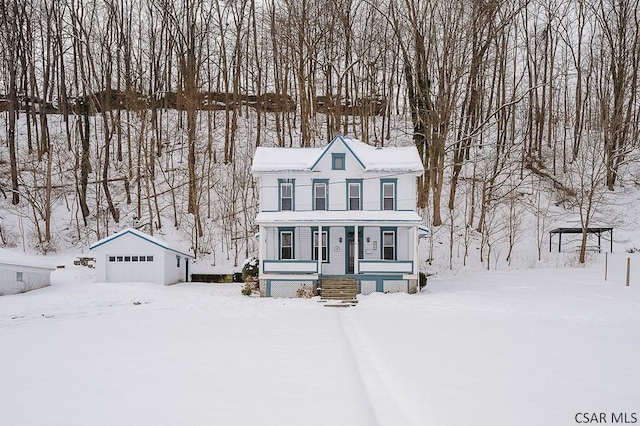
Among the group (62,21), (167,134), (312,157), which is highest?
(62,21)

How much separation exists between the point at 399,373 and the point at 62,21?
127ft

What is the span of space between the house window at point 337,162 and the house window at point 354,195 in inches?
35.8

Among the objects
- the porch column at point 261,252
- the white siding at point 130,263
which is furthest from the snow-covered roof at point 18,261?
the porch column at point 261,252

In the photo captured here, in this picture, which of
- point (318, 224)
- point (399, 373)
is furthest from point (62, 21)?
point (399, 373)

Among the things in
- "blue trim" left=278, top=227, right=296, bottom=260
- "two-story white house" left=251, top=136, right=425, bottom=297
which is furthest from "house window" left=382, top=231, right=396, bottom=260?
"blue trim" left=278, top=227, right=296, bottom=260

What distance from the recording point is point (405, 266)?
23906 mm

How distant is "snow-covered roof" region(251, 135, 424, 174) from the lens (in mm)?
25531

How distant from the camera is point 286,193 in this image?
2609 cm

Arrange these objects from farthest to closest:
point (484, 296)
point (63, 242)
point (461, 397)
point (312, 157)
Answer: point (63, 242)
point (312, 157)
point (484, 296)
point (461, 397)

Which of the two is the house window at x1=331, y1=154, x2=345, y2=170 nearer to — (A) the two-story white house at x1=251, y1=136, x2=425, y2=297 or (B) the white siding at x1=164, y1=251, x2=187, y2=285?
(A) the two-story white house at x1=251, y1=136, x2=425, y2=297

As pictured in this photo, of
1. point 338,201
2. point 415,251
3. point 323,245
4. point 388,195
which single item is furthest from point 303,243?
point 415,251

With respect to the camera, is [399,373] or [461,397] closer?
[461,397]

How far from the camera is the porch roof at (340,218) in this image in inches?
949

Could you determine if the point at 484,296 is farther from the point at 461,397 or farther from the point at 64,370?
the point at 64,370
